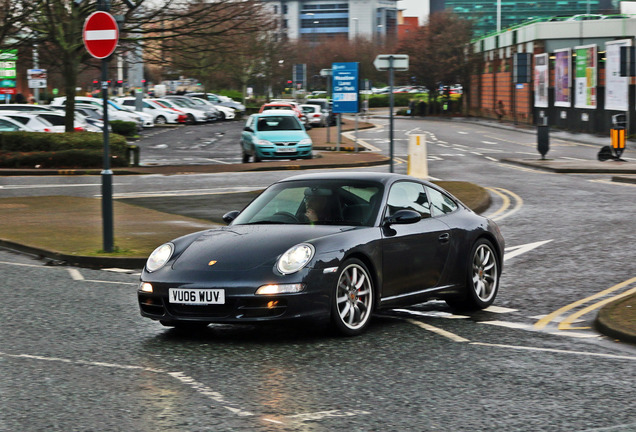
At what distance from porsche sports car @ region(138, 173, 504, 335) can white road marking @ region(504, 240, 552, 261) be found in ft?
11.7

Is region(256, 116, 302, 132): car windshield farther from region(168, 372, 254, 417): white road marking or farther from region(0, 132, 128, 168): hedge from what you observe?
region(168, 372, 254, 417): white road marking

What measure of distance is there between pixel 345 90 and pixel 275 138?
5.24m

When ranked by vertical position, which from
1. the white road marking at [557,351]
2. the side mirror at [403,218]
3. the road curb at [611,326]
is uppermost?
the side mirror at [403,218]

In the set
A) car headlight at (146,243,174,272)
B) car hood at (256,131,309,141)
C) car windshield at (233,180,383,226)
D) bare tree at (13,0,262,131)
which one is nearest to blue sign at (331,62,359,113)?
car hood at (256,131,309,141)

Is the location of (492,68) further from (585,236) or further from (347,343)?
(347,343)

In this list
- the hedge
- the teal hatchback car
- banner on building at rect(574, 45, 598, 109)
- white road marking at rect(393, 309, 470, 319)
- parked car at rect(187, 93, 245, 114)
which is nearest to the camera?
white road marking at rect(393, 309, 470, 319)

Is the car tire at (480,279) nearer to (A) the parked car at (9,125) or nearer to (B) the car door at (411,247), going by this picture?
(B) the car door at (411,247)

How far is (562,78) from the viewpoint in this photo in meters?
63.4

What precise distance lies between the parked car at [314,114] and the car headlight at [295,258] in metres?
55.6

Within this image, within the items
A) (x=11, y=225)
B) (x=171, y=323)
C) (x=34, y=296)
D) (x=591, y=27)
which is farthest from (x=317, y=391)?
(x=591, y=27)

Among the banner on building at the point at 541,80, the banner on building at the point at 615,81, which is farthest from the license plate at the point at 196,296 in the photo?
the banner on building at the point at 541,80

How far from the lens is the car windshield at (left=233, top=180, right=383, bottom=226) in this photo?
351 inches

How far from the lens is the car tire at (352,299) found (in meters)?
8.16

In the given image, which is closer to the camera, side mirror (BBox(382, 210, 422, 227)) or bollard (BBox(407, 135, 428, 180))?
side mirror (BBox(382, 210, 422, 227))
